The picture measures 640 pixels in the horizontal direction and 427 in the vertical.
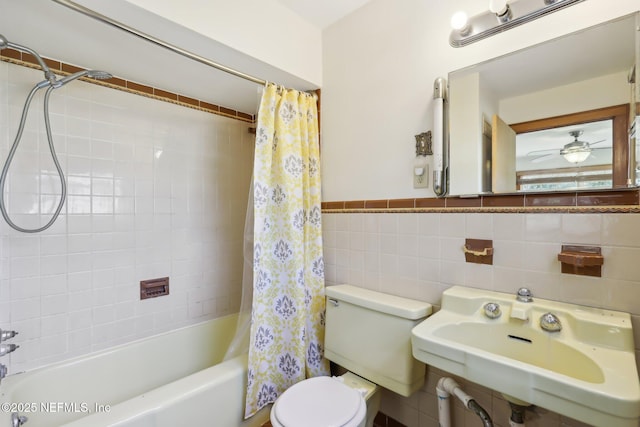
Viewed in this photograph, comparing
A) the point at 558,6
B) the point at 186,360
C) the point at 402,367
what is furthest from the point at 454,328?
the point at 186,360

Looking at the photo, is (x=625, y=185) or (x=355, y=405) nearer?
(x=625, y=185)

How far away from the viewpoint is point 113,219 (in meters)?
1.73

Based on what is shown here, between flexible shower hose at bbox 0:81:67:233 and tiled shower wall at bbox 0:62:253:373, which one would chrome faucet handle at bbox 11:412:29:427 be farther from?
flexible shower hose at bbox 0:81:67:233

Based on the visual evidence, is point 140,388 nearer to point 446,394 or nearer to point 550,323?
point 446,394

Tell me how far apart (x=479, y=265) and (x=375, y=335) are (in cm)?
57

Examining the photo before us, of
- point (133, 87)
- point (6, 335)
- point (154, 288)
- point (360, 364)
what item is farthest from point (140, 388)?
point (133, 87)

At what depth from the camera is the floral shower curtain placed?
1501 mm

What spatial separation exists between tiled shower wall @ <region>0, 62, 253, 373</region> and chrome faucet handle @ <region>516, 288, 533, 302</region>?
190cm

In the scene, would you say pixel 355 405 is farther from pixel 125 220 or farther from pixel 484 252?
pixel 125 220

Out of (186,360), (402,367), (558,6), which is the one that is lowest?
(186,360)

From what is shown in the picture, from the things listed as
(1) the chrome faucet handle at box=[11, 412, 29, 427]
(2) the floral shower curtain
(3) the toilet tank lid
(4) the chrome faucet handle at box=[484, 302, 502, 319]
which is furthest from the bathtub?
(4) the chrome faucet handle at box=[484, 302, 502, 319]

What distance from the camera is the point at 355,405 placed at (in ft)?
3.81

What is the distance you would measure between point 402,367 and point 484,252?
Result: 61cm

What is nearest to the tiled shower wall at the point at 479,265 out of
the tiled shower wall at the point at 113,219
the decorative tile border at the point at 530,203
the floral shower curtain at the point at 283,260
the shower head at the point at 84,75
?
the decorative tile border at the point at 530,203
